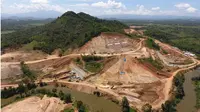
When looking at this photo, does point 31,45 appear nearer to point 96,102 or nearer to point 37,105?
point 37,105

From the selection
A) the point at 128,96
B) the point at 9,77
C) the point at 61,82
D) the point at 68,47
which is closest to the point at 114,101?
the point at 128,96

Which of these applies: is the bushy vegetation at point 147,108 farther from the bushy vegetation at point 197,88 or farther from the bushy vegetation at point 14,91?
the bushy vegetation at point 14,91

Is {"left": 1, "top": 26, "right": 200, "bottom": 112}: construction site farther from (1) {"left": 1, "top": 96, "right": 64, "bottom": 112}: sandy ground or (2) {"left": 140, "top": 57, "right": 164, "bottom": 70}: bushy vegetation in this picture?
(1) {"left": 1, "top": 96, "right": 64, "bottom": 112}: sandy ground

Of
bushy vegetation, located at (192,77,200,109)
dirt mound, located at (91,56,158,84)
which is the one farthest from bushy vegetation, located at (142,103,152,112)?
dirt mound, located at (91,56,158,84)

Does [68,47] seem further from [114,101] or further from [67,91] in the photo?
[114,101]

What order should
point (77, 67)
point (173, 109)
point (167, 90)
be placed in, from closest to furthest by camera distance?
point (173, 109) → point (167, 90) → point (77, 67)

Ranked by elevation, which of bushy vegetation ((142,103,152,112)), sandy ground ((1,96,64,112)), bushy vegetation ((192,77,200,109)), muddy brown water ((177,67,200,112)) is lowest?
muddy brown water ((177,67,200,112))
